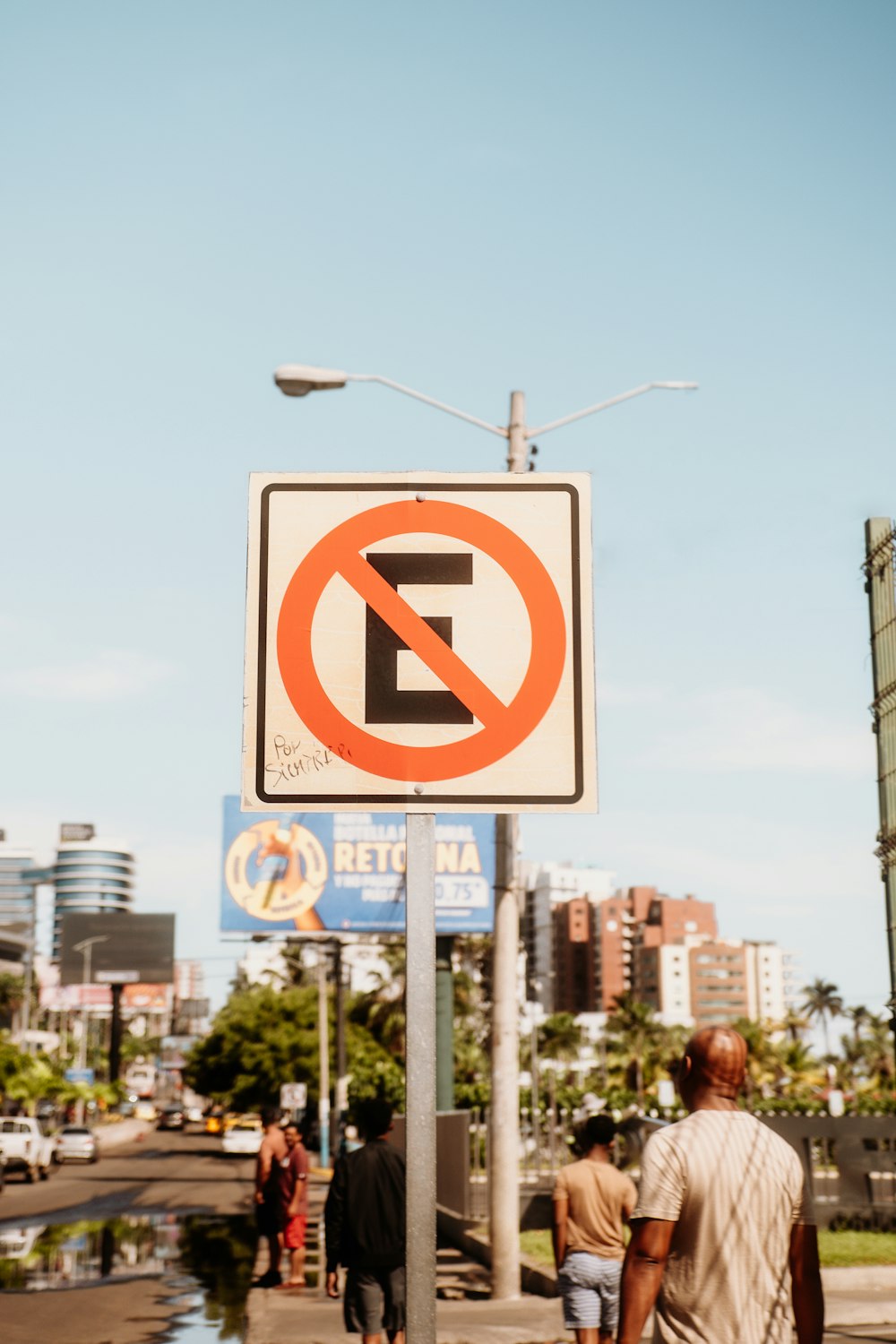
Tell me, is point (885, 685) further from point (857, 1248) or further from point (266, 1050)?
point (266, 1050)

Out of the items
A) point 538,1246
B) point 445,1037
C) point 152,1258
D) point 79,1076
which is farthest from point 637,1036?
point 538,1246

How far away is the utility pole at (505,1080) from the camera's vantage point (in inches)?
609

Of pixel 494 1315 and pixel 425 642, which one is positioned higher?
pixel 425 642

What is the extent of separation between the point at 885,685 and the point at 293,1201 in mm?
9583

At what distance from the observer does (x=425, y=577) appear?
3621 mm

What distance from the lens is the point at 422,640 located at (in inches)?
140

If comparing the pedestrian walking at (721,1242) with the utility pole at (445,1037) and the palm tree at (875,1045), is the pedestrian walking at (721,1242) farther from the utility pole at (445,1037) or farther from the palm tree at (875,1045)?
the palm tree at (875,1045)

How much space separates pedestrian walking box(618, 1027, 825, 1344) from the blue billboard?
2827cm

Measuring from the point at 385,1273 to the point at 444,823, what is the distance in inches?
935

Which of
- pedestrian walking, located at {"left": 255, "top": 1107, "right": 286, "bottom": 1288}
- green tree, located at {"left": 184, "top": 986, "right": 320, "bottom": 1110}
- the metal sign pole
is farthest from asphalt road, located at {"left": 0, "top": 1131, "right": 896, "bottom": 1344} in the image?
the metal sign pole

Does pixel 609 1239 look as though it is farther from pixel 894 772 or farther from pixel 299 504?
pixel 299 504

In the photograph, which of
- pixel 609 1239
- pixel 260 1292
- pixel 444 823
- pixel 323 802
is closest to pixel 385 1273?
pixel 609 1239

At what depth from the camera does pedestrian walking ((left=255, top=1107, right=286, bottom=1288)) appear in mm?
16609

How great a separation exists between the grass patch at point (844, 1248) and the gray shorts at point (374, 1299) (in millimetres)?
8169
